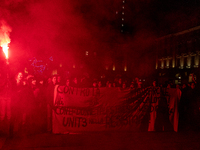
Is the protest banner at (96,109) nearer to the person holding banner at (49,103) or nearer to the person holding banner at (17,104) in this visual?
the person holding banner at (49,103)

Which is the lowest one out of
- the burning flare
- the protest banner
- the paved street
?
the paved street

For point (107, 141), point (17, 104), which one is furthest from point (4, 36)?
point (107, 141)

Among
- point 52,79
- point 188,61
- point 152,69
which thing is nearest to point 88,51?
point 152,69

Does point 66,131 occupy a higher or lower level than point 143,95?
lower

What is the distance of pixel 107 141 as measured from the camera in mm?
4926

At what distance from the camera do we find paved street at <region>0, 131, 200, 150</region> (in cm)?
450

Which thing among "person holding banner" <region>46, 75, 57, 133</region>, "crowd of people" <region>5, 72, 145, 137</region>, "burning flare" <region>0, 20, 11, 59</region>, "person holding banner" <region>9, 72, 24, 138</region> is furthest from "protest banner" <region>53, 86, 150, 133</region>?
"burning flare" <region>0, 20, 11, 59</region>

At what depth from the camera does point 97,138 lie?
16.9 feet

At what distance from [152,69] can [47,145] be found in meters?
45.0

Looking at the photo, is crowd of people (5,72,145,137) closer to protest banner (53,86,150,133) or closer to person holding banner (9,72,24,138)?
person holding banner (9,72,24,138)

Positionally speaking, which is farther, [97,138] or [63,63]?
[63,63]

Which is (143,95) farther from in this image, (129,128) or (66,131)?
(66,131)

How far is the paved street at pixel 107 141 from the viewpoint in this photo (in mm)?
4503

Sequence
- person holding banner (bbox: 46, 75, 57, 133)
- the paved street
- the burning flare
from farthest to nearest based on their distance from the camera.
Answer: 1. the burning flare
2. person holding banner (bbox: 46, 75, 57, 133)
3. the paved street
